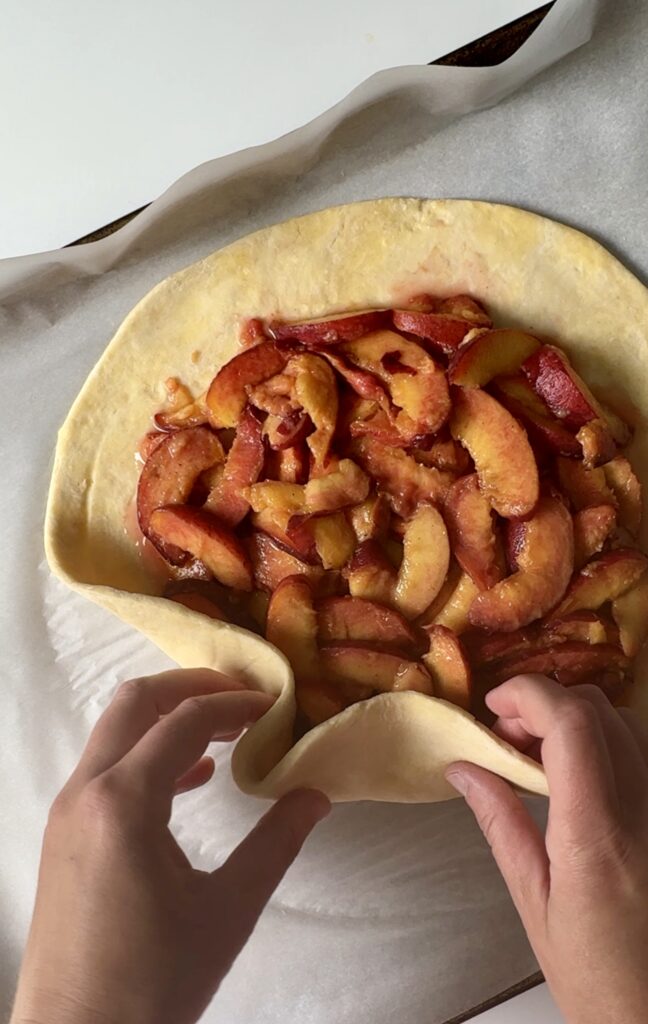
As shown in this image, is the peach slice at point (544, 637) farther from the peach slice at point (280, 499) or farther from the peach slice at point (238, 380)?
the peach slice at point (238, 380)

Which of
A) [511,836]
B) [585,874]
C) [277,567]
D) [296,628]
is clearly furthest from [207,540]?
[585,874]

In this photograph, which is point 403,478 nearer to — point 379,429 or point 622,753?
point 379,429

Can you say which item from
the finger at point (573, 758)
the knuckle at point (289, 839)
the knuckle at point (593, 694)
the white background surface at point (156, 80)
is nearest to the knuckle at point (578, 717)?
the finger at point (573, 758)

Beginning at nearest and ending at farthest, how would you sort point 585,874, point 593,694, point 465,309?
point 585,874 < point 593,694 < point 465,309

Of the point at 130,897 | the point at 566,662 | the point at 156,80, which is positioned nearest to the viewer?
the point at 130,897

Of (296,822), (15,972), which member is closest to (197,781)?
(296,822)

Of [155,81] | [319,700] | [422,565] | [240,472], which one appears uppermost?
[155,81]
